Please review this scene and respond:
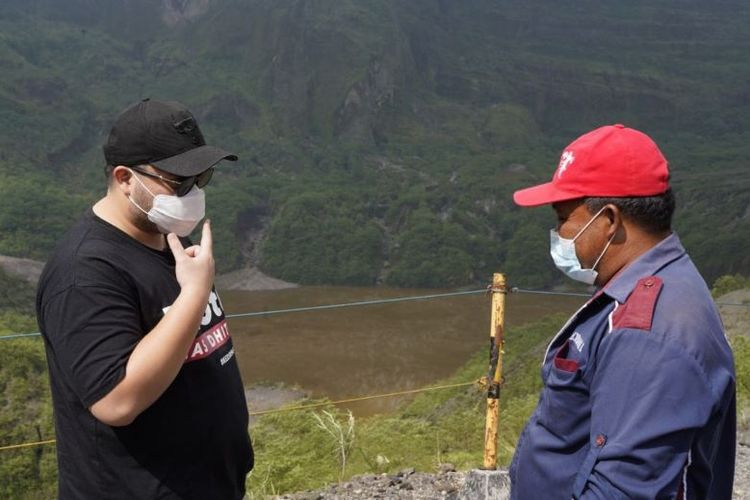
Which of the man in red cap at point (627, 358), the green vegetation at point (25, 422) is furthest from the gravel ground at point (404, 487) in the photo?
the green vegetation at point (25, 422)

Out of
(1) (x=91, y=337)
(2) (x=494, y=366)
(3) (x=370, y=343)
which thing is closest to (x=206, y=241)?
(1) (x=91, y=337)

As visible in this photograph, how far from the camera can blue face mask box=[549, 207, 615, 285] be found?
6.09 ft

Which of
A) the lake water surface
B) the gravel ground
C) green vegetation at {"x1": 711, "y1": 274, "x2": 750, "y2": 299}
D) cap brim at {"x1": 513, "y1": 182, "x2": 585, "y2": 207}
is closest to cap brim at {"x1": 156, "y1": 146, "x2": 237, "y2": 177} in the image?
cap brim at {"x1": 513, "y1": 182, "x2": 585, "y2": 207}

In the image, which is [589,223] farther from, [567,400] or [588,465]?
[588,465]

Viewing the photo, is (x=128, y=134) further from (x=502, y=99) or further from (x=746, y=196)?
(x=502, y=99)

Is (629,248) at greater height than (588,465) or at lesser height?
greater

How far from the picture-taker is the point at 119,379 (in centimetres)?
180

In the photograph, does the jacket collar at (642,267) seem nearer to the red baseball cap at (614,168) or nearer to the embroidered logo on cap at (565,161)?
the red baseball cap at (614,168)

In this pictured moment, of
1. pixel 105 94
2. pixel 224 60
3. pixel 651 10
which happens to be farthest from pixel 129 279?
pixel 651 10

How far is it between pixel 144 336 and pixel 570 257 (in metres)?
1.05

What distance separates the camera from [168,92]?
376 feet

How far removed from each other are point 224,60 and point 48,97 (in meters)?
30.7

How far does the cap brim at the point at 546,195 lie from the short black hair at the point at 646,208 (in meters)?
0.04

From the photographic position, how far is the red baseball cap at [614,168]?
1757 mm
